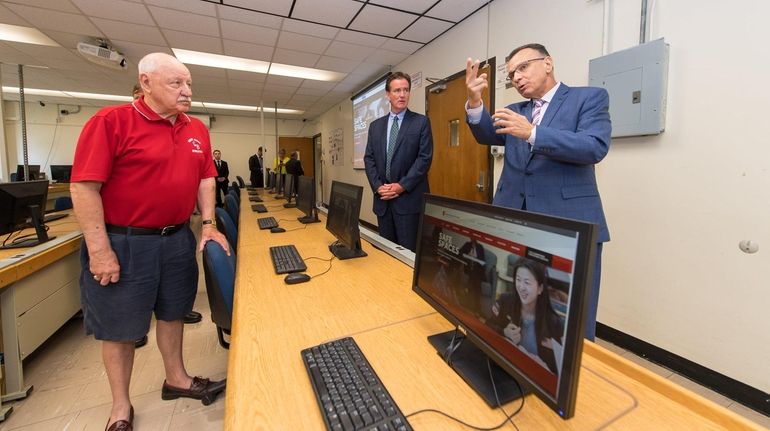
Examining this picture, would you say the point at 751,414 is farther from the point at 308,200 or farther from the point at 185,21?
the point at 185,21

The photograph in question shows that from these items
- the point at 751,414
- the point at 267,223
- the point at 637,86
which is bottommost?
the point at 751,414

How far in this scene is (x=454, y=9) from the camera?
320cm

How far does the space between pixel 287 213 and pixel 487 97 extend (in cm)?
230

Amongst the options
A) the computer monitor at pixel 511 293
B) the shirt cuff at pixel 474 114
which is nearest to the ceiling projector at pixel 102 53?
the shirt cuff at pixel 474 114

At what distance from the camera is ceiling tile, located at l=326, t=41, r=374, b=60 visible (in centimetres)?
416

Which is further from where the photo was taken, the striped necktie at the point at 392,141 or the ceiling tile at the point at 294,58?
the ceiling tile at the point at 294,58

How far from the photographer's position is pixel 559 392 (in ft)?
1.71

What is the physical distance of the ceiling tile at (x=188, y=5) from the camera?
3104 millimetres

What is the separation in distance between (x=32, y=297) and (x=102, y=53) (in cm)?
348

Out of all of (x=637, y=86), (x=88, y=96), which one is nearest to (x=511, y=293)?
(x=637, y=86)

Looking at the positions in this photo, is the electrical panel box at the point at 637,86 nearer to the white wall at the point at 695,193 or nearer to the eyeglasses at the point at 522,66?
the white wall at the point at 695,193

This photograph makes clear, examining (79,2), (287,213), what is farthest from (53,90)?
(287,213)

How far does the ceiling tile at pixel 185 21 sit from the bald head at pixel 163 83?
2593 mm

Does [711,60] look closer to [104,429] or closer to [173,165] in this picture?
[173,165]
